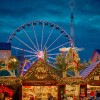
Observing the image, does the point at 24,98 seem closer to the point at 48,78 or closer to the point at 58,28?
the point at 48,78

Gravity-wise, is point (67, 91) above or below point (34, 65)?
below

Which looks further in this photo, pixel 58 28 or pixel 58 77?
pixel 58 28

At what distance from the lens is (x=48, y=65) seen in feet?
101

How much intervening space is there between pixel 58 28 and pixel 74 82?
15288 millimetres

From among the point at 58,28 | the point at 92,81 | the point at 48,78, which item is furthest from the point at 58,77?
the point at 58,28

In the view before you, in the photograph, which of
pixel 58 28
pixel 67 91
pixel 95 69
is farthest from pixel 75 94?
pixel 58 28

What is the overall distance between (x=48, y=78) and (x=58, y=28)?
15.3 m

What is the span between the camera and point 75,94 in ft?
103

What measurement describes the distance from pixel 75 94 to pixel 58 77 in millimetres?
2325

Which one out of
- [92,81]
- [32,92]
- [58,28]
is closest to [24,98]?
[32,92]

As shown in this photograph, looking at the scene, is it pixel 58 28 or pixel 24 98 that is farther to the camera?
pixel 58 28

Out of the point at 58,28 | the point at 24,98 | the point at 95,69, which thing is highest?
the point at 58,28

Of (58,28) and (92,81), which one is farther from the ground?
(58,28)

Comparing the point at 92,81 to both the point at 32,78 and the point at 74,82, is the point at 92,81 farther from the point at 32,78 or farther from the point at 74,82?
the point at 32,78
